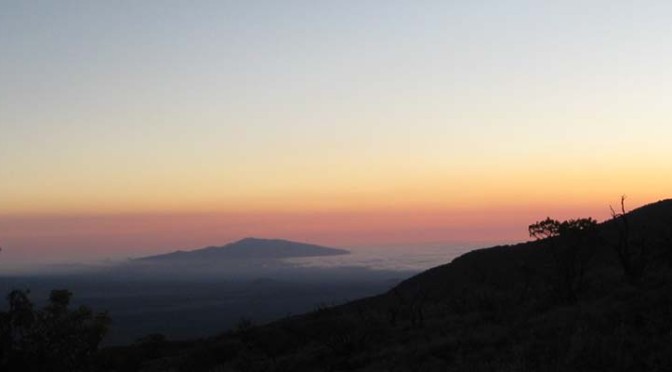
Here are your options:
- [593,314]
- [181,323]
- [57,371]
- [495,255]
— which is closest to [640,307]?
[593,314]

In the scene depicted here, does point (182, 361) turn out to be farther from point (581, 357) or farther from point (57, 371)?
point (581, 357)

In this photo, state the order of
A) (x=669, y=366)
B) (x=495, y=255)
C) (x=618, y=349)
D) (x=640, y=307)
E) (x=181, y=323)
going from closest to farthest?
1. (x=669, y=366)
2. (x=618, y=349)
3. (x=640, y=307)
4. (x=495, y=255)
5. (x=181, y=323)

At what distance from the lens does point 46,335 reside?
2048 cm

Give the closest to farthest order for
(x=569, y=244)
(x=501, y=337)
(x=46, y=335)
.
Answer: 1. (x=501, y=337)
2. (x=46, y=335)
3. (x=569, y=244)

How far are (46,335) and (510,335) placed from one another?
13.4 meters

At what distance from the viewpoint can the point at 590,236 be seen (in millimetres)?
36312

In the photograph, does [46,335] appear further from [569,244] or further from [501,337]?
[569,244]

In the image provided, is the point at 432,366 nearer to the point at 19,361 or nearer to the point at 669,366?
the point at 669,366

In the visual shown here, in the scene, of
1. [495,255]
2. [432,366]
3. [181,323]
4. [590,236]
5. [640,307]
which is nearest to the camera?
[432,366]

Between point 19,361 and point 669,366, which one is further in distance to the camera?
point 19,361

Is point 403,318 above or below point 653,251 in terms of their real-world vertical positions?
below

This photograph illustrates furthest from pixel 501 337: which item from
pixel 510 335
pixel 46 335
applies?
pixel 46 335

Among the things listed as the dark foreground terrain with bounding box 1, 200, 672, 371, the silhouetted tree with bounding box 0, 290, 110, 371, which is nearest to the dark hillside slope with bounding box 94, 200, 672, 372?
the dark foreground terrain with bounding box 1, 200, 672, 371

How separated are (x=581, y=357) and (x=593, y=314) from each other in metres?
5.38
